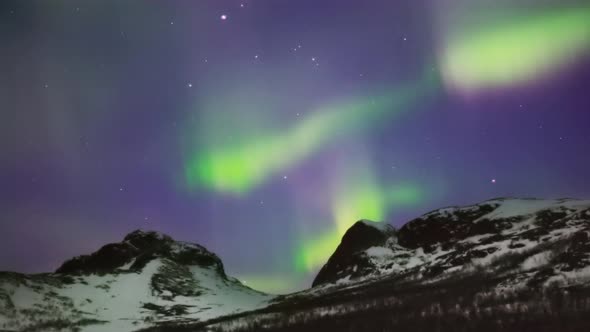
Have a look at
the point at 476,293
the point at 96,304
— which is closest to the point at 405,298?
the point at 476,293

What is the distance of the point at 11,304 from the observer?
13588cm

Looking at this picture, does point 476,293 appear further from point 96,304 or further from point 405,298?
point 96,304

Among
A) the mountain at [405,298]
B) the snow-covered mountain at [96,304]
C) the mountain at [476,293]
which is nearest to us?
the mountain at [476,293]

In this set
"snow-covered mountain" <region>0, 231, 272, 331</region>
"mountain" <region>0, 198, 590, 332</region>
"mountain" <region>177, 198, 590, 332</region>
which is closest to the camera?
"mountain" <region>177, 198, 590, 332</region>

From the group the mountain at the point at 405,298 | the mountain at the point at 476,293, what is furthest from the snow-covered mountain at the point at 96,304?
the mountain at the point at 476,293

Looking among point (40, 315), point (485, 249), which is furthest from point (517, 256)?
point (40, 315)

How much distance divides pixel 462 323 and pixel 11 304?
4594 inches

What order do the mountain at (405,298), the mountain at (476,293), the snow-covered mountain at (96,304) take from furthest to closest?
1. the snow-covered mountain at (96,304)
2. the mountain at (405,298)
3. the mountain at (476,293)

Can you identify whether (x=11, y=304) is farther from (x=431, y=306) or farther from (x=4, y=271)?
(x=431, y=306)

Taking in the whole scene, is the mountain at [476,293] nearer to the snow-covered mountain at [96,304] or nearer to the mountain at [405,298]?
the mountain at [405,298]

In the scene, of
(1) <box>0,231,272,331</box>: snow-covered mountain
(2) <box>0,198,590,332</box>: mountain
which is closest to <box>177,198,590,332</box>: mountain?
(2) <box>0,198,590,332</box>: mountain

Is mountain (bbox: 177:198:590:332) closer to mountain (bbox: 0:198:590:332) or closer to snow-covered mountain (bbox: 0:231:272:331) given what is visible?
mountain (bbox: 0:198:590:332)

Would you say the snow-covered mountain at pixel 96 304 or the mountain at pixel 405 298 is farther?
the snow-covered mountain at pixel 96 304

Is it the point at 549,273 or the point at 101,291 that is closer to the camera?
the point at 549,273
